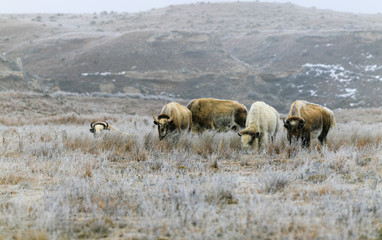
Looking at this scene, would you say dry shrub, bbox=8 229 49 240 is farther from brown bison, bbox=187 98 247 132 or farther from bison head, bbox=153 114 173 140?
brown bison, bbox=187 98 247 132

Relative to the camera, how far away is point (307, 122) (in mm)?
8641

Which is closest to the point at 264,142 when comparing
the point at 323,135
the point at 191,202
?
the point at 323,135

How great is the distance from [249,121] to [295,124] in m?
1.39

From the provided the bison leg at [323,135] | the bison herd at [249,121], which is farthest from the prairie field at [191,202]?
the bison leg at [323,135]

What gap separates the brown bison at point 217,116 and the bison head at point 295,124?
321 centimetres

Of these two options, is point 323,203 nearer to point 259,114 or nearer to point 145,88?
point 259,114

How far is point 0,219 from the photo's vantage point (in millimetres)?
3264

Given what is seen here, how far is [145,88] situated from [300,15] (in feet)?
193

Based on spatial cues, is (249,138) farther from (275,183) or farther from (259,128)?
(275,183)

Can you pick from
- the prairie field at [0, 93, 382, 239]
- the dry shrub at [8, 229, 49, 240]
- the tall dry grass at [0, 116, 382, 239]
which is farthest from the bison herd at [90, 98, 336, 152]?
the dry shrub at [8, 229, 49, 240]

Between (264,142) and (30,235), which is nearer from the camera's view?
(30,235)

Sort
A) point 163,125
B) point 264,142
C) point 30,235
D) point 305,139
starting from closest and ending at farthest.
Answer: point 30,235, point 305,139, point 264,142, point 163,125

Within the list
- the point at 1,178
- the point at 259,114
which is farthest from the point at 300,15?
the point at 1,178

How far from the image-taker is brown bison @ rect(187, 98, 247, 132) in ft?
37.5
